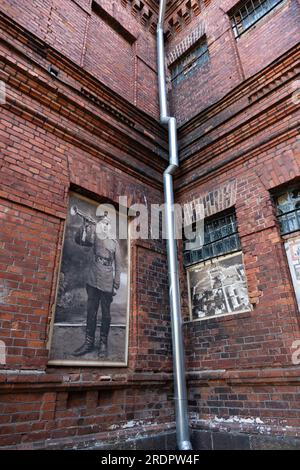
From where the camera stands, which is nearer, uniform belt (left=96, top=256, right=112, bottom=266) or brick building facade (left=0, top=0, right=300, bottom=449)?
brick building facade (left=0, top=0, right=300, bottom=449)

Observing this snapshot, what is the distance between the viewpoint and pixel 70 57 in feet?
16.4

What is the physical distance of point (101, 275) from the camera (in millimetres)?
4180

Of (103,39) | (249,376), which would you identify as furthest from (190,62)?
(249,376)

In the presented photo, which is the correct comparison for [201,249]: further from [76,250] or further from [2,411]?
[2,411]

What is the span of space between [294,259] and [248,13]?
490cm

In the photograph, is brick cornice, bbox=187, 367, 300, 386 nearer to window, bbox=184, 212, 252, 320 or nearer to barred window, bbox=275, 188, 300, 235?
window, bbox=184, 212, 252, 320

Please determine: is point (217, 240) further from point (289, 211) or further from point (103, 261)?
point (103, 261)

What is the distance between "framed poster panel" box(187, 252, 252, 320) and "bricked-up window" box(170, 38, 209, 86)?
4.29 metres

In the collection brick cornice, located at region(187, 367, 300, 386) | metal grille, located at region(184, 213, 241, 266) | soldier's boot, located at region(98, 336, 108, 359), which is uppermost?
metal grille, located at region(184, 213, 241, 266)

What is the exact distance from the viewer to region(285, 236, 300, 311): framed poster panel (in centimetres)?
379

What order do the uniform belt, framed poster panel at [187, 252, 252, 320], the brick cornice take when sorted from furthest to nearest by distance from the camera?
framed poster panel at [187, 252, 252, 320], the uniform belt, the brick cornice

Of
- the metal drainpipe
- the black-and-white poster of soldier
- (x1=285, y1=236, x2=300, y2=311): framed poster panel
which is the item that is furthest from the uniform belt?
(x1=285, y1=236, x2=300, y2=311): framed poster panel

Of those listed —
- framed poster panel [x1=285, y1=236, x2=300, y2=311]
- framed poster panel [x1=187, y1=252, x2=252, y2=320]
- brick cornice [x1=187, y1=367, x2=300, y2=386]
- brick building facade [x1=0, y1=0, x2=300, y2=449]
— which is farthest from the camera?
framed poster panel [x1=187, y1=252, x2=252, y2=320]

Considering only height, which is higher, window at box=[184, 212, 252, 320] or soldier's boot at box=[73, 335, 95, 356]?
window at box=[184, 212, 252, 320]
